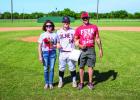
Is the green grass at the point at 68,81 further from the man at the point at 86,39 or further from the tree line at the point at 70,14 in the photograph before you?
the tree line at the point at 70,14

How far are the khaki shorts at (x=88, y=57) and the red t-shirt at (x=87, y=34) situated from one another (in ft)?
0.55

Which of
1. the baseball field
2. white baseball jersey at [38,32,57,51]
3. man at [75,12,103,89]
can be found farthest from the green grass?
white baseball jersey at [38,32,57,51]

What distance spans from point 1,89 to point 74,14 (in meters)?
105

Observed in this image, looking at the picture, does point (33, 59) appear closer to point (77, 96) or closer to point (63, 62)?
point (63, 62)

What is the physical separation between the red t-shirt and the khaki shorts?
0.17 metres

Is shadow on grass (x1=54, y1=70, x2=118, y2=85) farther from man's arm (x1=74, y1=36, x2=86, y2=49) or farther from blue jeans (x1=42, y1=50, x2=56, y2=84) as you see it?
man's arm (x1=74, y1=36, x2=86, y2=49)

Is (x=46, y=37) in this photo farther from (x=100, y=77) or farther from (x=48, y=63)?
(x=100, y=77)

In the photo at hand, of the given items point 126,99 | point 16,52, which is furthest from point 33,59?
point 126,99

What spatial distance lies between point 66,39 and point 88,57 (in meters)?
0.78

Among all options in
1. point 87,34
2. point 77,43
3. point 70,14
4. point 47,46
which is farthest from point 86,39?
point 70,14

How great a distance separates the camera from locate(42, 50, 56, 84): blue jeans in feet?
28.8

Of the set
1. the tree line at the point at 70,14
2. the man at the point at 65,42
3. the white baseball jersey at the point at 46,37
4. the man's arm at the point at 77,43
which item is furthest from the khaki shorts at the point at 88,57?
the tree line at the point at 70,14

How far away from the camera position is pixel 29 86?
30.2ft

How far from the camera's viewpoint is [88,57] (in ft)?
29.1
